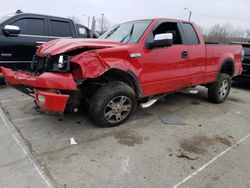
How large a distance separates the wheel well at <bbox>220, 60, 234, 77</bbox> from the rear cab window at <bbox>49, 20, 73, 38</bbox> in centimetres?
440

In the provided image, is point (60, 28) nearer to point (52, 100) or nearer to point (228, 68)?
point (52, 100)

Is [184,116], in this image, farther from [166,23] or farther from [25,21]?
[25,21]

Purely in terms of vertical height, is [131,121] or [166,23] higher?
[166,23]

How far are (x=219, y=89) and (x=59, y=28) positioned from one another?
4.65m

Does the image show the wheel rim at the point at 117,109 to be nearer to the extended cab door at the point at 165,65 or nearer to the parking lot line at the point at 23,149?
the extended cab door at the point at 165,65

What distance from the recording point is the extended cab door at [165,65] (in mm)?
4102

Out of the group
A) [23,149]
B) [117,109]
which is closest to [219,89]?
[117,109]

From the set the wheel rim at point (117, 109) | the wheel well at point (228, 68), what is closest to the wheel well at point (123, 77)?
the wheel rim at point (117, 109)

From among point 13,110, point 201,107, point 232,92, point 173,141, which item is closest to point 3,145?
point 13,110

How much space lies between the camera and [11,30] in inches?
229

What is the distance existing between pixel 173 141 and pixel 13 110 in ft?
9.98

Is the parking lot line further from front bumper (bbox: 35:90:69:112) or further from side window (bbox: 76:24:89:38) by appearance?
side window (bbox: 76:24:89:38)

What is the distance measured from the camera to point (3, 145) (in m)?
→ 3.30

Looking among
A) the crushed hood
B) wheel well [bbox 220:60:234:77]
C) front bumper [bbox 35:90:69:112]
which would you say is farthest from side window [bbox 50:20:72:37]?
wheel well [bbox 220:60:234:77]
